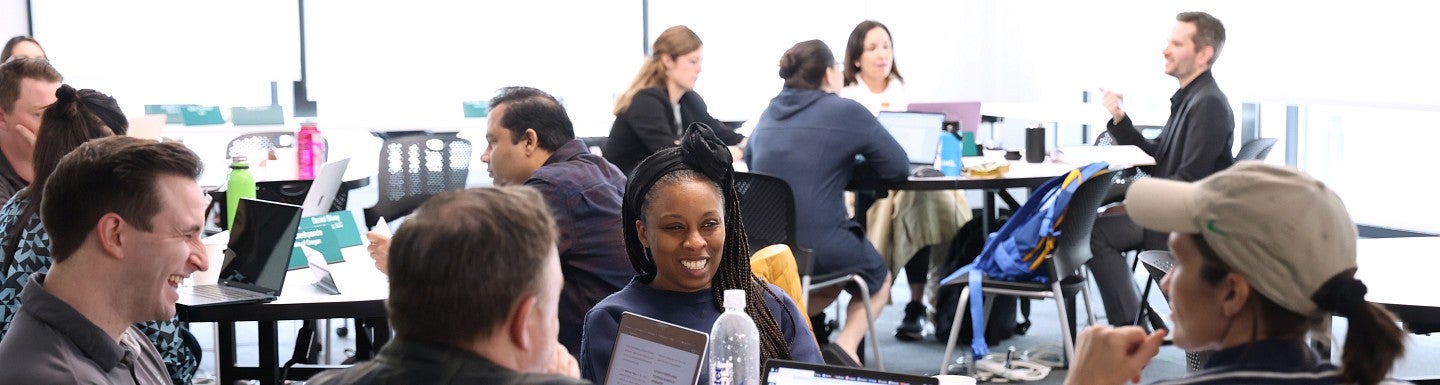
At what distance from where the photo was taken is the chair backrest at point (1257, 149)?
554 centimetres

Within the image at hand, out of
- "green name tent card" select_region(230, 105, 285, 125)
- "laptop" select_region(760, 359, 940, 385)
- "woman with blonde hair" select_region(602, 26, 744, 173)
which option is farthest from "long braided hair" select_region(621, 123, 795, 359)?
"green name tent card" select_region(230, 105, 285, 125)

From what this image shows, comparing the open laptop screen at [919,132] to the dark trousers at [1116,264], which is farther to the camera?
the open laptop screen at [919,132]

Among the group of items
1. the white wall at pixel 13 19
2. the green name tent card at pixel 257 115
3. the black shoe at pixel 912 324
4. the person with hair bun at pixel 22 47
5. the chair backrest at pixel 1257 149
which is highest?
the white wall at pixel 13 19

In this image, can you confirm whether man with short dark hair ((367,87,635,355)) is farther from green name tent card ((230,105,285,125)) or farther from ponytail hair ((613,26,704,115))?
green name tent card ((230,105,285,125))

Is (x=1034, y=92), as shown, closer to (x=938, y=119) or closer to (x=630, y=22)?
(x=630, y=22)

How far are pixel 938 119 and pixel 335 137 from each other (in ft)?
16.8

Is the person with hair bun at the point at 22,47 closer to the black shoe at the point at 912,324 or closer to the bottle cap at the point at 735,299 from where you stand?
the black shoe at the point at 912,324

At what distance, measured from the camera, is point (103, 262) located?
2002 millimetres

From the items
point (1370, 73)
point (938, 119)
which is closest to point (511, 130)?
point (938, 119)

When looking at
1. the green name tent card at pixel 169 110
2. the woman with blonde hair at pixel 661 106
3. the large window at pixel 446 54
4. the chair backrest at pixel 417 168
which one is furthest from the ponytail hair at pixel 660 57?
the green name tent card at pixel 169 110

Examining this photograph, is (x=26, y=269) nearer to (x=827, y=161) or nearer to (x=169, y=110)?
(x=827, y=161)

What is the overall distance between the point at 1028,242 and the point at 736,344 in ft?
7.49

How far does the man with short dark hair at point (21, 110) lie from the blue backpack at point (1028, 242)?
2.66m

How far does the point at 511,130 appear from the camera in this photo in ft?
11.6
